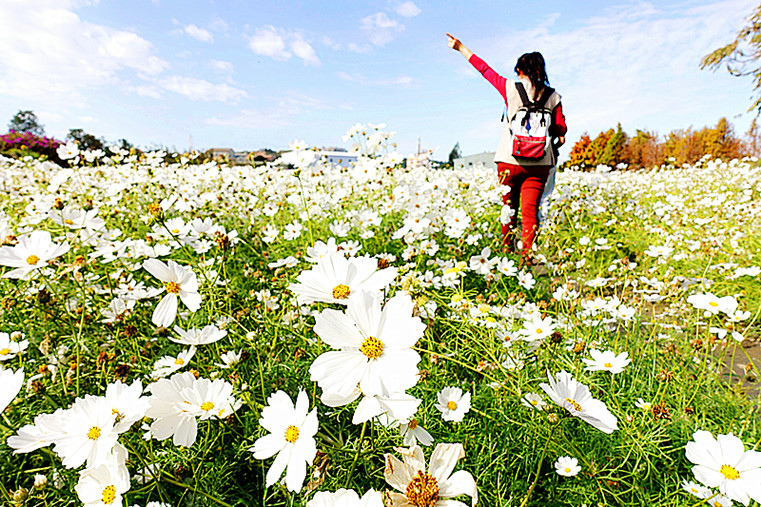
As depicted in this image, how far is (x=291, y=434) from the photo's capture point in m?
0.67

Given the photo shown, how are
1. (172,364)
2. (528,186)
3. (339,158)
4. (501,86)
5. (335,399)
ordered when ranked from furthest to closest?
1. (339,158)
2. (501,86)
3. (528,186)
4. (172,364)
5. (335,399)

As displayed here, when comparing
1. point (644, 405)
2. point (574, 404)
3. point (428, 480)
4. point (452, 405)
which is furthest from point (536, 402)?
point (644, 405)

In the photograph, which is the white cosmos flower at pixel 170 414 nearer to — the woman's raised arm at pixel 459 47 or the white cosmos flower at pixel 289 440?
the white cosmos flower at pixel 289 440

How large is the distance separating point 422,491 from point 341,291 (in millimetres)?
318

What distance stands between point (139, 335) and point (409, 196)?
2.28 metres

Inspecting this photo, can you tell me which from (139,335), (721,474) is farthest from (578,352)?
(139,335)

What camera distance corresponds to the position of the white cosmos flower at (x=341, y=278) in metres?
0.67

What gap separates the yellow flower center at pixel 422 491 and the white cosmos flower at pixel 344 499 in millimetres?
41

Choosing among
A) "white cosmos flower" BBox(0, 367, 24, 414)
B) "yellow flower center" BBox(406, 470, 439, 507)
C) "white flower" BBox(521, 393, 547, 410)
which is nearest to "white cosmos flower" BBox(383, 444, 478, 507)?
"yellow flower center" BBox(406, 470, 439, 507)

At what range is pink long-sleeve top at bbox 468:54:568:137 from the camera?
2.97 m

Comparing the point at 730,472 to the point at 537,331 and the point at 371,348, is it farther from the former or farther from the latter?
the point at 371,348

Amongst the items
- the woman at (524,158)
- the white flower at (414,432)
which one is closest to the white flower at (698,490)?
the white flower at (414,432)

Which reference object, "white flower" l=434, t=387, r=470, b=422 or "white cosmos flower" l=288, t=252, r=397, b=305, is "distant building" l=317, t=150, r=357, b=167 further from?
"white cosmos flower" l=288, t=252, r=397, b=305

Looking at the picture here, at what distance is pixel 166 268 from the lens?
86 cm
